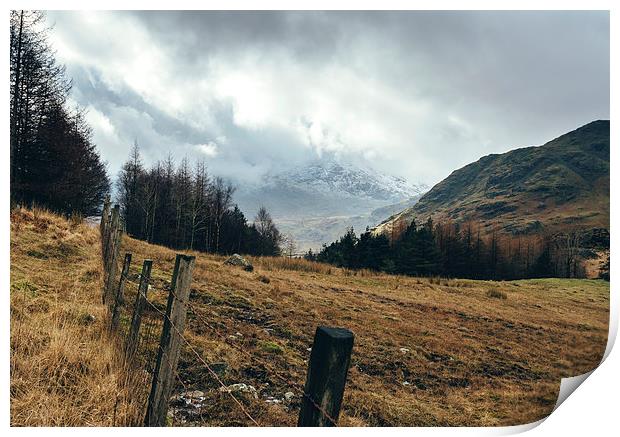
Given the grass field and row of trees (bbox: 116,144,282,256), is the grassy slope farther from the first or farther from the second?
row of trees (bbox: 116,144,282,256)

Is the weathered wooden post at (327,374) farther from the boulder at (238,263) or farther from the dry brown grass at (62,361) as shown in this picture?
the boulder at (238,263)

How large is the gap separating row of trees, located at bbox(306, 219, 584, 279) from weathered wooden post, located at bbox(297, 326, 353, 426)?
5132 cm

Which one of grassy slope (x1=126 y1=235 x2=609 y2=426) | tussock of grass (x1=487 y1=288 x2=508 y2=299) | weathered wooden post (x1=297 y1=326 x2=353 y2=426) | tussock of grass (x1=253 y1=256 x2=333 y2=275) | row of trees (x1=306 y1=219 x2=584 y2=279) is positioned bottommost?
grassy slope (x1=126 y1=235 x2=609 y2=426)

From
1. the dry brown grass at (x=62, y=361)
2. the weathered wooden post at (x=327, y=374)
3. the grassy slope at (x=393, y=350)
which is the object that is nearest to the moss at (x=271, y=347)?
the grassy slope at (x=393, y=350)

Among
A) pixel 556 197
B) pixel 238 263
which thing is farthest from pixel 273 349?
pixel 556 197

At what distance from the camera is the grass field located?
4379mm

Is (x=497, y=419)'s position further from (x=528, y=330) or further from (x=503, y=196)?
(x=503, y=196)

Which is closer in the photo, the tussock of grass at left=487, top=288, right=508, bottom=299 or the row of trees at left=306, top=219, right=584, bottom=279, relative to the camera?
the tussock of grass at left=487, top=288, right=508, bottom=299

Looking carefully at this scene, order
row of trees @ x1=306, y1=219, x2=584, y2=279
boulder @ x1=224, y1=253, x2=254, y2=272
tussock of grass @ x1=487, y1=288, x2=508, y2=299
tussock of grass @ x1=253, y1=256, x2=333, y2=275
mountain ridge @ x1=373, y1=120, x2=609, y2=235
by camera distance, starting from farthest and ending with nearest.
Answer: mountain ridge @ x1=373, y1=120, x2=609, y2=235 < row of trees @ x1=306, y1=219, x2=584, y2=279 < tussock of grass @ x1=253, y1=256, x2=333, y2=275 < tussock of grass @ x1=487, y1=288, x2=508, y2=299 < boulder @ x1=224, y1=253, x2=254, y2=272

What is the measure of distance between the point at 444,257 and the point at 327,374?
2416 inches

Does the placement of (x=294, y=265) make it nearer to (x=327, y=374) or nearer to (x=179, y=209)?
(x=179, y=209)

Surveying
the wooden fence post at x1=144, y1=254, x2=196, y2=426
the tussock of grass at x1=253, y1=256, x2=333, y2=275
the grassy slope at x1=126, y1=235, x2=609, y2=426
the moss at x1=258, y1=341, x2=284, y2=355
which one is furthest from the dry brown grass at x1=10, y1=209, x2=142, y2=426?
the tussock of grass at x1=253, y1=256, x2=333, y2=275

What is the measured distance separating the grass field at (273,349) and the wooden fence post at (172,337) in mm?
280

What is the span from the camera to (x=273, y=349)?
27.0 ft
